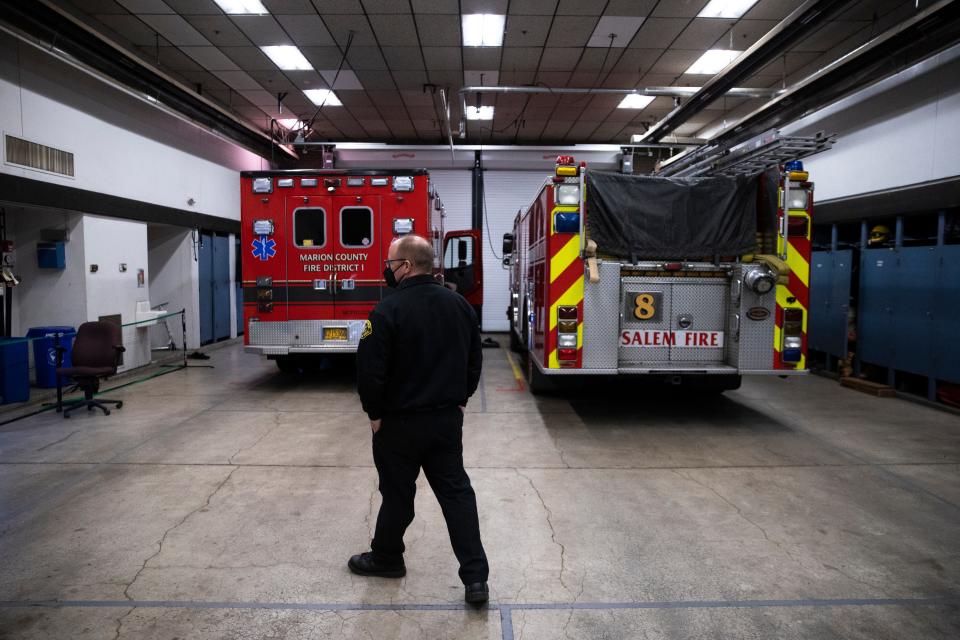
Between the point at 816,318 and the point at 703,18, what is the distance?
5.55 meters

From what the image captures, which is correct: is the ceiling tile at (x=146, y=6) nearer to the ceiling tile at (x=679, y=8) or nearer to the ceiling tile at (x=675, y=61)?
the ceiling tile at (x=679, y=8)

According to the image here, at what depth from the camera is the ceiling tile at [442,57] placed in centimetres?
1020

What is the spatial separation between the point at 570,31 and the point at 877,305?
6.42m

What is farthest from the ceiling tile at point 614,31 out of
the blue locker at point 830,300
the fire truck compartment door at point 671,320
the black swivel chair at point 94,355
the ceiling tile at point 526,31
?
the black swivel chair at point 94,355

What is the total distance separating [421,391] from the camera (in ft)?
9.54

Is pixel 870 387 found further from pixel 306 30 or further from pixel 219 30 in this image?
pixel 219 30

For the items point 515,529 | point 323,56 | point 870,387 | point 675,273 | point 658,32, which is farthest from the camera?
point 323,56

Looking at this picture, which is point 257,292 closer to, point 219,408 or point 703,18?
point 219,408

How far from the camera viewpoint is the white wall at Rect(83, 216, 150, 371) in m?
9.38

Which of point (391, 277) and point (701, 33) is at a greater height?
point (701, 33)

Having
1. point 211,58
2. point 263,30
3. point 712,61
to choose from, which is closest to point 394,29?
point 263,30

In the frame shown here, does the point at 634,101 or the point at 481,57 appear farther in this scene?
the point at 634,101

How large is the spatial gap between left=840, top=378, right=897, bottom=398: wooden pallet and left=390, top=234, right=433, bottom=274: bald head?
8.22m

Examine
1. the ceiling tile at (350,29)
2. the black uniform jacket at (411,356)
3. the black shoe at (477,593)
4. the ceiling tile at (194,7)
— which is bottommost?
the black shoe at (477,593)
